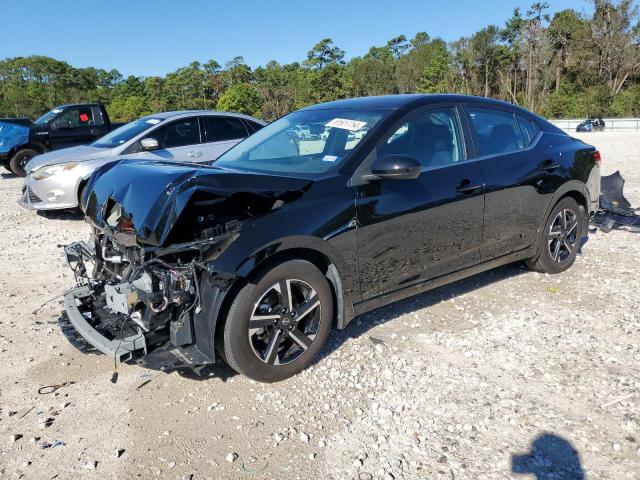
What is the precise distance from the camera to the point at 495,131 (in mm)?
4672

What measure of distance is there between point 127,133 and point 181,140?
3.23 feet

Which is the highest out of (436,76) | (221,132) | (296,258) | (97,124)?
(436,76)

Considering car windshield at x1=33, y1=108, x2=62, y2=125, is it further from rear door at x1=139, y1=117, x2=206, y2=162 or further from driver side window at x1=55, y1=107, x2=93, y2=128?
rear door at x1=139, y1=117, x2=206, y2=162

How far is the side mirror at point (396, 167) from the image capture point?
3.48 m

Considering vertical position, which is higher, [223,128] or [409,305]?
[223,128]

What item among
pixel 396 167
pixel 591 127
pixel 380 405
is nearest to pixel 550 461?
pixel 380 405

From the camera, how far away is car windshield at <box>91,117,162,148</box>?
28.3 feet

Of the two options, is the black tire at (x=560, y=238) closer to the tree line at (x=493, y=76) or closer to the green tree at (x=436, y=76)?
the tree line at (x=493, y=76)

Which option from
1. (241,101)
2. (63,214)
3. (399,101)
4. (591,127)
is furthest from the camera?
(241,101)

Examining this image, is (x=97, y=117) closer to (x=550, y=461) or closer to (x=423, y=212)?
(x=423, y=212)

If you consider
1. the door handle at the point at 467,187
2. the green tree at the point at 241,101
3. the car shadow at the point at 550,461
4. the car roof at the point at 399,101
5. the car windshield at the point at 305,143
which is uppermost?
the green tree at the point at 241,101

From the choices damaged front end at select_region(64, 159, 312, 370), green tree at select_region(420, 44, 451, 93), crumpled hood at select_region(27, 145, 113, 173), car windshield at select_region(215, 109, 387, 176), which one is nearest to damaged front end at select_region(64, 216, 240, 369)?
damaged front end at select_region(64, 159, 312, 370)

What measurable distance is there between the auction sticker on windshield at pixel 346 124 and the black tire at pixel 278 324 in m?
1.20

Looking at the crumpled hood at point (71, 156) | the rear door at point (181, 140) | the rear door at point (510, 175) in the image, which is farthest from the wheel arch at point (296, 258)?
the crumpled hood at point (71, 156)
